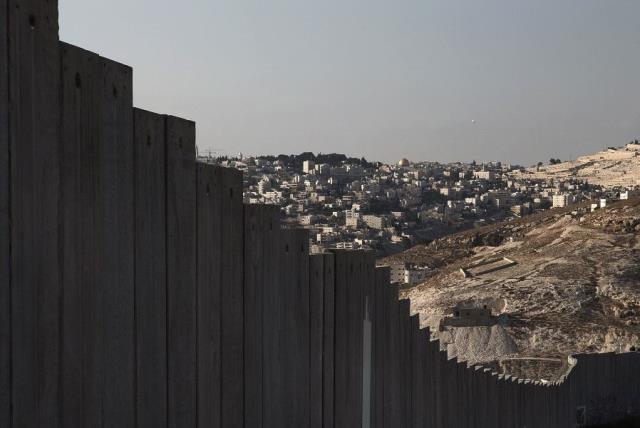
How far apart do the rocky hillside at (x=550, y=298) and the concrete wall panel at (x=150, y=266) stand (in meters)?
19.6

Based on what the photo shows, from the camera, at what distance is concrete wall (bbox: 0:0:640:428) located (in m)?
3.67

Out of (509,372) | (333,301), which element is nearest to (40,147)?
(333,301)

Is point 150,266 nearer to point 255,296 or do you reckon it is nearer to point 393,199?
point 255,296

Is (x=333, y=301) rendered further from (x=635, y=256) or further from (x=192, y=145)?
(x=635, y=256)

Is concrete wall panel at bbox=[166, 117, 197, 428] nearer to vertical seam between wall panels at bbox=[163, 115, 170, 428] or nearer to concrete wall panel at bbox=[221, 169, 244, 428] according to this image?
vertical seam between wall panels at bbox=[163, 115, 170, 428]

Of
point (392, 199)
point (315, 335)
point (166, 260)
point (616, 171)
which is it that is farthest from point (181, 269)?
point (616, 171)

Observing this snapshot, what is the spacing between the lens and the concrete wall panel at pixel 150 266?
4.37m

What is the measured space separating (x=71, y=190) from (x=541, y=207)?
513 feet

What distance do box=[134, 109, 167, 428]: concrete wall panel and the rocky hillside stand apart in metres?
19.6

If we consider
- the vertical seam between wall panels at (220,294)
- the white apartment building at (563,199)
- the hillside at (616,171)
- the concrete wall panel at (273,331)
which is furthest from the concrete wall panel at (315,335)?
the hillside at (616,171)

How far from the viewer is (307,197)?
486 feet

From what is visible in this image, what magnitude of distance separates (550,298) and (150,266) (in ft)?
95.7

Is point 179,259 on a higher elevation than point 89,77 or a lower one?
lower

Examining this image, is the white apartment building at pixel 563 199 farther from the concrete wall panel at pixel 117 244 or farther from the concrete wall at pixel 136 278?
the concrete wall panel at pixel 117 244
